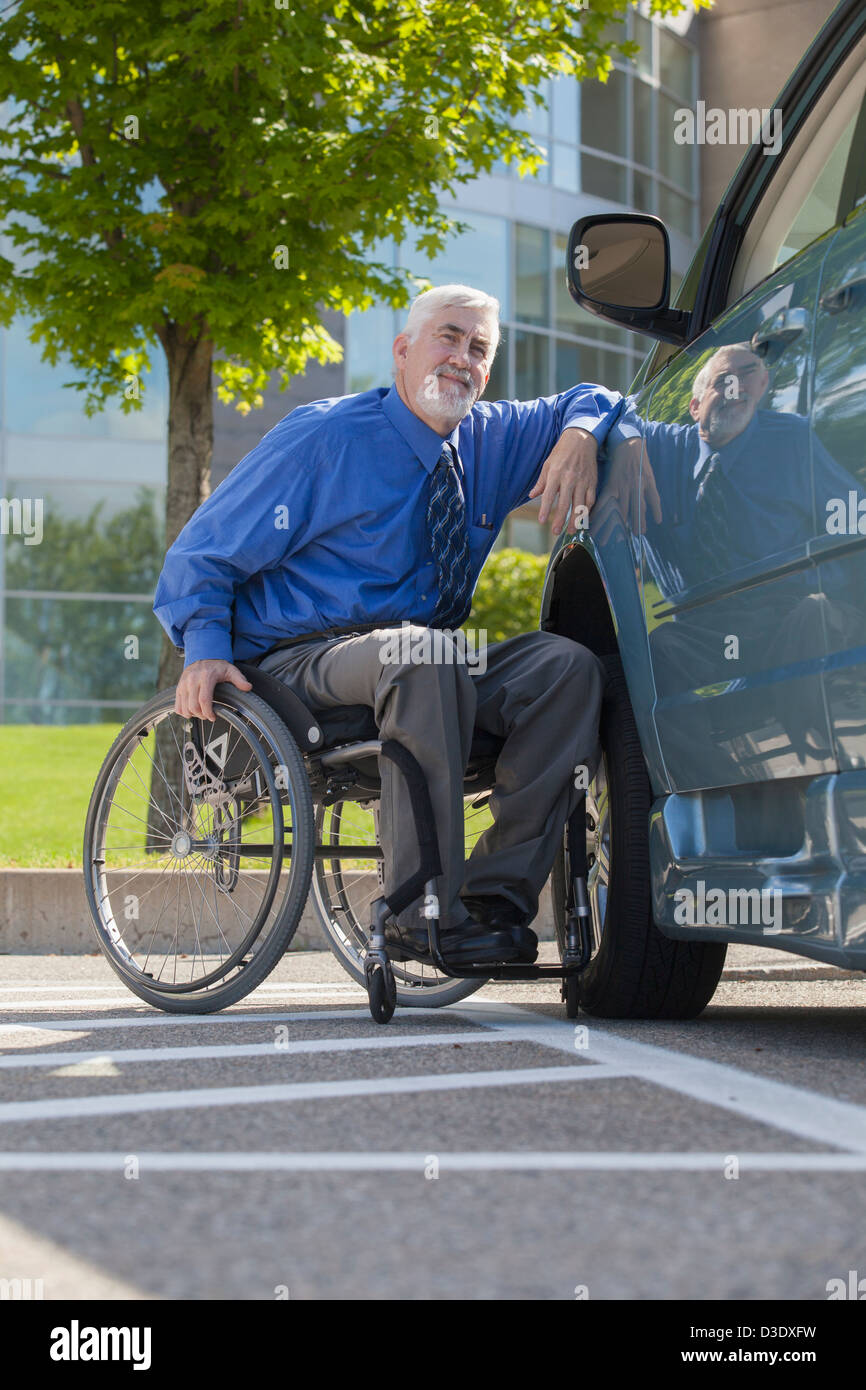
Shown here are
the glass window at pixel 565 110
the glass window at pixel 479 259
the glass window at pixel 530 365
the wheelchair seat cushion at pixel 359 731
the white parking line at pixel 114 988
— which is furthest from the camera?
the glass window at pixel 565 110

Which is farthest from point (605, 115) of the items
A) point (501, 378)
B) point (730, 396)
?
point (730, 396)

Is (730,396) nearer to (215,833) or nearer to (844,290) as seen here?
(844,290)

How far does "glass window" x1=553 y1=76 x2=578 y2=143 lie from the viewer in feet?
72.9

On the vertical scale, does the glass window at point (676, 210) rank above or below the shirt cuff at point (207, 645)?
above

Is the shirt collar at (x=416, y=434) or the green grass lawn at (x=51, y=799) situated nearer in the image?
the shirt collar at (x=416, y=434)

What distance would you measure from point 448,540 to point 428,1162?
7.16 ft

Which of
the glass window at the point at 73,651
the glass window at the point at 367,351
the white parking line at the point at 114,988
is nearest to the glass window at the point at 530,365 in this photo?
the glass window at the point at 367,351

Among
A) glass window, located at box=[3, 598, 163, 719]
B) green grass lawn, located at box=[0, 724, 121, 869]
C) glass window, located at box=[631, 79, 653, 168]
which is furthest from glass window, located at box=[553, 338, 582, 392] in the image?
green grass lawn, located at box=[0, 724, 121, 869]

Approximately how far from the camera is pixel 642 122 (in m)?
24.0

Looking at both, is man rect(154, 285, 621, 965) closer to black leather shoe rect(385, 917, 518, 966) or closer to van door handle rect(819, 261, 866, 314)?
black leather shoe rect(385, 917, 518, 966)

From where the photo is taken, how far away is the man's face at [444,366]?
390 centimetres

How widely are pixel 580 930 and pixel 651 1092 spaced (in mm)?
998

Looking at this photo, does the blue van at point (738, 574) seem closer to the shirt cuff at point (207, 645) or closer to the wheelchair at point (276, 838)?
the wheelchair at point (276, 838)

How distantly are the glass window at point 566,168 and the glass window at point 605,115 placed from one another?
1.32ft
